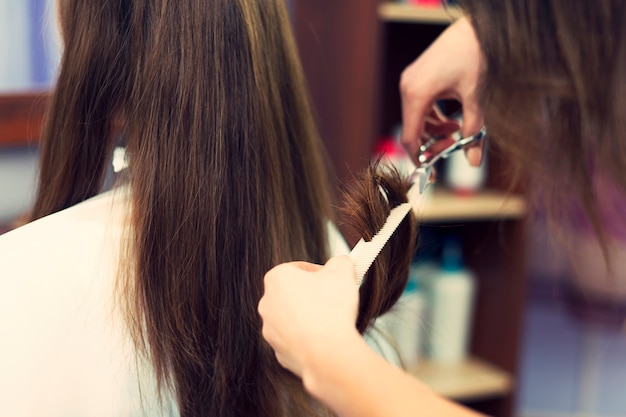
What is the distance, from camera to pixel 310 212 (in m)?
0.94

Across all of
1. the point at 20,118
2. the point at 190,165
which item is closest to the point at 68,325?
the point at 190,165

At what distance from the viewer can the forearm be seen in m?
0.54

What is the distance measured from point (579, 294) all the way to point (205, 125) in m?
1.64

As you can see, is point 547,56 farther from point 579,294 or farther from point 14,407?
point 579,294

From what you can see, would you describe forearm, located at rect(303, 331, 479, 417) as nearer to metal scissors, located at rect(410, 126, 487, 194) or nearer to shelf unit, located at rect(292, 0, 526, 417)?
metal scissors, located at rect(410, 126, 487, 194)

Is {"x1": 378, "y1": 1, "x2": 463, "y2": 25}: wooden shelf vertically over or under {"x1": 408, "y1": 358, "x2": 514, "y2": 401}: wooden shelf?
over

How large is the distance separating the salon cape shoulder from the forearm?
29 centimetres

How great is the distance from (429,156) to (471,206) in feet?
2.43

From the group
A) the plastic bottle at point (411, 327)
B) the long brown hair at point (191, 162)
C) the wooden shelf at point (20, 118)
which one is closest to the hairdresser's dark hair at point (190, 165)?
the long brown hair at point (191, 162)

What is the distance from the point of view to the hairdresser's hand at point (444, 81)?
952mm

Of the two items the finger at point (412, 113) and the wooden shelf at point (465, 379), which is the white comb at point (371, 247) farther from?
the wooden shelf at point (465, 379)

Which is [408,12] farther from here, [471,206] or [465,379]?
[465,379]

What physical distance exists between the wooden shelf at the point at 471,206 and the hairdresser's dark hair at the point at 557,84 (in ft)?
3.00

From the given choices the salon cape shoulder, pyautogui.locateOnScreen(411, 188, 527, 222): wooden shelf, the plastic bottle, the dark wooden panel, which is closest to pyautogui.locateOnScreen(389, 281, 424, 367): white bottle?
the plastic bottle
